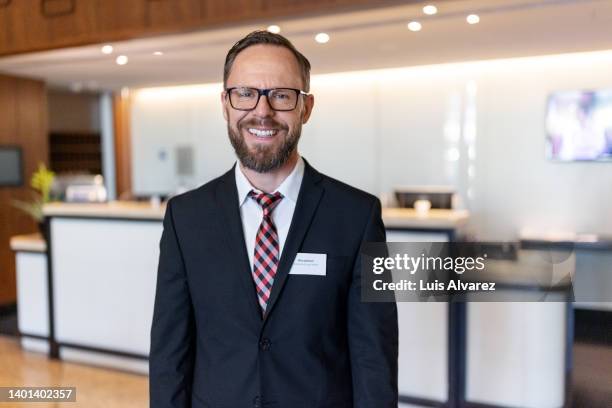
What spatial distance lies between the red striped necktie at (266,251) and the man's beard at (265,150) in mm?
105

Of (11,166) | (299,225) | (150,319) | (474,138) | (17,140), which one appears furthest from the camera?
A: (17,140)

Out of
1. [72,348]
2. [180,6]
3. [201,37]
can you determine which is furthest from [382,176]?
[72,348]

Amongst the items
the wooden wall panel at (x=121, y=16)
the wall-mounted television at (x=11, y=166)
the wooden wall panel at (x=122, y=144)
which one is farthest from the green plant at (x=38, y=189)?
the wooden wall panel at (x=122, y=144)

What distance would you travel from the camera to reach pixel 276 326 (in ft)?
4.74

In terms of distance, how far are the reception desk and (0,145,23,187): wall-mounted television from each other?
2255 millimetres

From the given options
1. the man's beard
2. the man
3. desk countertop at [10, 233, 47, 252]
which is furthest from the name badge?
desk countertop at [10, 233, 47, 252]

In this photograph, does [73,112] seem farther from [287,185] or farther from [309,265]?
[309,265]

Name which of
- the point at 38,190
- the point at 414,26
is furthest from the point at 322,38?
the point at 38,190

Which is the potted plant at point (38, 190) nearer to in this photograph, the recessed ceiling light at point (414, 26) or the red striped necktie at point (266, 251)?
the recessed ceiling light at point (414, 26)

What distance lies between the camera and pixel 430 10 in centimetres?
417

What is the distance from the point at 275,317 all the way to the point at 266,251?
0.17 m

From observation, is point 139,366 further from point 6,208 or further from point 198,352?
point 6,208

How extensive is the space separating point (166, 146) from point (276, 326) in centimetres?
782

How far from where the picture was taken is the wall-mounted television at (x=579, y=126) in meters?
5.99
